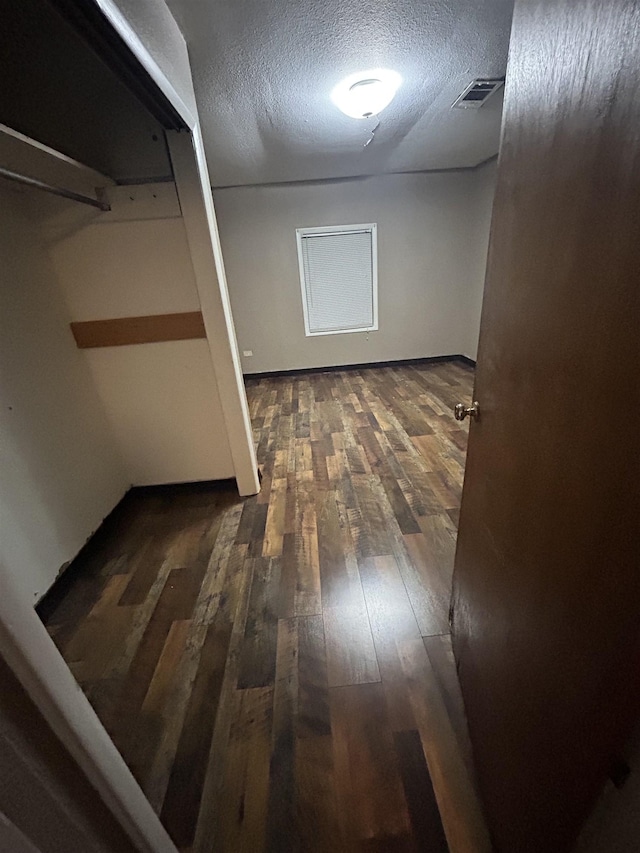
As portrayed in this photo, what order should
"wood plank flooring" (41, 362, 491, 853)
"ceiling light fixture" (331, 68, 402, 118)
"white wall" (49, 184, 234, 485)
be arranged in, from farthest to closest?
"ceiling light fixture" (331, 68, 402, 118) < "white wall" (49, 184, 234, 485) < "wood plank flooring" (41, 362, 491, 853)

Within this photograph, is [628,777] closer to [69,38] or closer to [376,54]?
[69,38]

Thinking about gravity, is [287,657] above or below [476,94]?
below

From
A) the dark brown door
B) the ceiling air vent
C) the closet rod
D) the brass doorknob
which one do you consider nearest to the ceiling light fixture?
the ceiling air vent

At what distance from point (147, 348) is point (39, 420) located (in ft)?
2.32

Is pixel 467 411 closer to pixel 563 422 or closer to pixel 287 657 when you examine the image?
pixel 563 422

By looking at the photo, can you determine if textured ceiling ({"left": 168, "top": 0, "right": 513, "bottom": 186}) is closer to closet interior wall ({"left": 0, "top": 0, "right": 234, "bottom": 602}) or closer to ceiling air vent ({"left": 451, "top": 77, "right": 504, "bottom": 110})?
ceiling air vent ({"left": 451, "top": 77, "right": 504, "bottom": 110})

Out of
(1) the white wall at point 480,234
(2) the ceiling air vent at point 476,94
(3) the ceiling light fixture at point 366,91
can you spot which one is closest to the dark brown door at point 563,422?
(3) the ceiling light fixture at point 366,91

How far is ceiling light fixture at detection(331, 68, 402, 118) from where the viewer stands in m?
2.16

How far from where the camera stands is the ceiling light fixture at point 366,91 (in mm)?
2164

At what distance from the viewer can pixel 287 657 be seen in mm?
1377

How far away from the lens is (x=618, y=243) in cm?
44

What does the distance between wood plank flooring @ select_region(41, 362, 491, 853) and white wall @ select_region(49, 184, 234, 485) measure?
0.35 meters

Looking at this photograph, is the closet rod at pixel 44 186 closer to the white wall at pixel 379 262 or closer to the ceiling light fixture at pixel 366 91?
the ceiling light fixture at pixel 366 91

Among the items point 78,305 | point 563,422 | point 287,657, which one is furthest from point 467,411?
point 78,305
